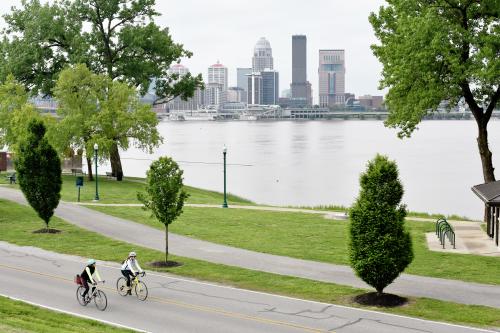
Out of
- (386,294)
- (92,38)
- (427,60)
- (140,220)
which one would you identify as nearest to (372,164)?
A: (386,294)

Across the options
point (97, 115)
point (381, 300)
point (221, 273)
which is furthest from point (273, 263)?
point (97, 115)

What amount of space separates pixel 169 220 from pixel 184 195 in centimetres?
124

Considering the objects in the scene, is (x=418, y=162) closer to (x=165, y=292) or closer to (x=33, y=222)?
(x=33, y=222)

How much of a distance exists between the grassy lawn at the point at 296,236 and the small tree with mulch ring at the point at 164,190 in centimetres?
451

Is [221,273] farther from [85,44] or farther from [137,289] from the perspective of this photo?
[85,44]

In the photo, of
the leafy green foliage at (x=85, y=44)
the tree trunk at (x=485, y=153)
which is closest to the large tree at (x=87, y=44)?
the leafy green foliage at (x=85, y=44)

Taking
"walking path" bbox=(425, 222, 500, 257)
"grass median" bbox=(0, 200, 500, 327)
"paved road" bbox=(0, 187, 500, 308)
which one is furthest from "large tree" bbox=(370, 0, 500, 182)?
"grass median" bbox=(0, 200, 500, 327)

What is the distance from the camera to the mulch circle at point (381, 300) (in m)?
22.0

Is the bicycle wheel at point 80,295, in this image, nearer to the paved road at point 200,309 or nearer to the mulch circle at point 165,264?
the paved road at point 200,309

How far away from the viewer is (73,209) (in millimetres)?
43562

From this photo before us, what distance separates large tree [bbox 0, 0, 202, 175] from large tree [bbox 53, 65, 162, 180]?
5.12 m

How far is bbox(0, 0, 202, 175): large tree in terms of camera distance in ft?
208

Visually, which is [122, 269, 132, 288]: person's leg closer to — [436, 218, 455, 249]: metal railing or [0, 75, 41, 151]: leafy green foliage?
[436, 218, 455, 249]: metal railing

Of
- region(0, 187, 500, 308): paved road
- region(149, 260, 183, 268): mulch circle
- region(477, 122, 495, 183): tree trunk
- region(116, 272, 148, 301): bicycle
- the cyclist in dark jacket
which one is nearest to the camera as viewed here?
the cyclist in dark jacket
